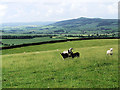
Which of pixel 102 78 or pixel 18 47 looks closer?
pixel 102 78

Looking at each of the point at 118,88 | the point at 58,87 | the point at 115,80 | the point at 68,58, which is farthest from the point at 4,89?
the point at 68,58

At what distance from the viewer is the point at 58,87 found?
434 inches

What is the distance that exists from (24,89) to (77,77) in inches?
198

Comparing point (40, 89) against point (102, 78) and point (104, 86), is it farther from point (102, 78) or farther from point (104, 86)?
point (102, 78)

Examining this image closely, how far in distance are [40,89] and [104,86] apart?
14.9 feet

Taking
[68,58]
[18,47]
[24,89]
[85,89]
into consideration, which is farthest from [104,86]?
[18,47]

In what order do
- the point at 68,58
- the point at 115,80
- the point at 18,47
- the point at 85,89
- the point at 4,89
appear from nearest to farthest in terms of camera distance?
the point at 85,89
the point at 4,89
the point at 115,80
the point at 68,58
the point at 18,47

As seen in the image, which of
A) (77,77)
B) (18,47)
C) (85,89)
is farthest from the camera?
(18,47)

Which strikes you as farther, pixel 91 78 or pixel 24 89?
pixel 91 78

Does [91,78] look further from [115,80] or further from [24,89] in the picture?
[24,89]

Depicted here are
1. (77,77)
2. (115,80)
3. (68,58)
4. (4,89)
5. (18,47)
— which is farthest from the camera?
(18,47)

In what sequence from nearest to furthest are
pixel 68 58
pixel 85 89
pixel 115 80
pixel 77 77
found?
pixel 85 89
pixel 115 80
pixel 77 77
pixel 68 58

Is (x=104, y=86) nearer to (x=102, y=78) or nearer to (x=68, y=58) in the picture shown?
(x=102, y=78)

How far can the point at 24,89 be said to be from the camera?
36.3 ft
